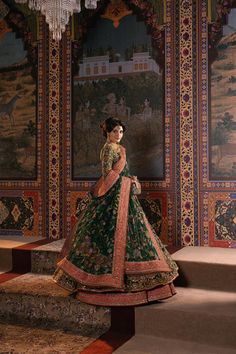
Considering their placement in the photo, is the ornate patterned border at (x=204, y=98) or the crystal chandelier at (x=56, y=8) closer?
the crystal chandelier at (x=56, y=8)

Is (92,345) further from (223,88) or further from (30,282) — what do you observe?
(223,88)

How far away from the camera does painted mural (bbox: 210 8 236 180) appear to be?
16.2 feet

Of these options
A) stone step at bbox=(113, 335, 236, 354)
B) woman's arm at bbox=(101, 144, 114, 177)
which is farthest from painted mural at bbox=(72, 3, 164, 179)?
stone step at bbox=(113, 335, 236, 354)

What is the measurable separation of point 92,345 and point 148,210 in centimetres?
209

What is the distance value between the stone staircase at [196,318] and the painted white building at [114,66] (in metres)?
2.30

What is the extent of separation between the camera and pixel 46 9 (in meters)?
3.73

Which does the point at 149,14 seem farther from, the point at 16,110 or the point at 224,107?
the point at 16,110

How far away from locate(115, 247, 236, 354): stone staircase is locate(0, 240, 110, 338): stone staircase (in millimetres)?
379

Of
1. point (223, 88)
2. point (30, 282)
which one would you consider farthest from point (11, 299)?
point (223, 88)

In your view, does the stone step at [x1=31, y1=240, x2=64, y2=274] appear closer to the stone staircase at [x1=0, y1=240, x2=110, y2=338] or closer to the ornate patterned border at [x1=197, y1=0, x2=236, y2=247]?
the stone staircase at [x1=0, y1=240, x2=110, y2=338]

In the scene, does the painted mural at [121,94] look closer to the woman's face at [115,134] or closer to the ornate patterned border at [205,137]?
the ornate patterned border at [205,137]

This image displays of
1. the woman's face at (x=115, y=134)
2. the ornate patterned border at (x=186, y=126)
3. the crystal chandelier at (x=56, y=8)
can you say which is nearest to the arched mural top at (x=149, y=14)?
the ornate patterned border at (x=186, y=126)

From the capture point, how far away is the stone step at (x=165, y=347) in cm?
330

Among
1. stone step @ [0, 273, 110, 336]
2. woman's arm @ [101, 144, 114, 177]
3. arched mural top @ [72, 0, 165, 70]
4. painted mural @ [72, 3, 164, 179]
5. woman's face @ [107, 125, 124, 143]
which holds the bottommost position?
stone step @ [0, 273, 110, 336]
